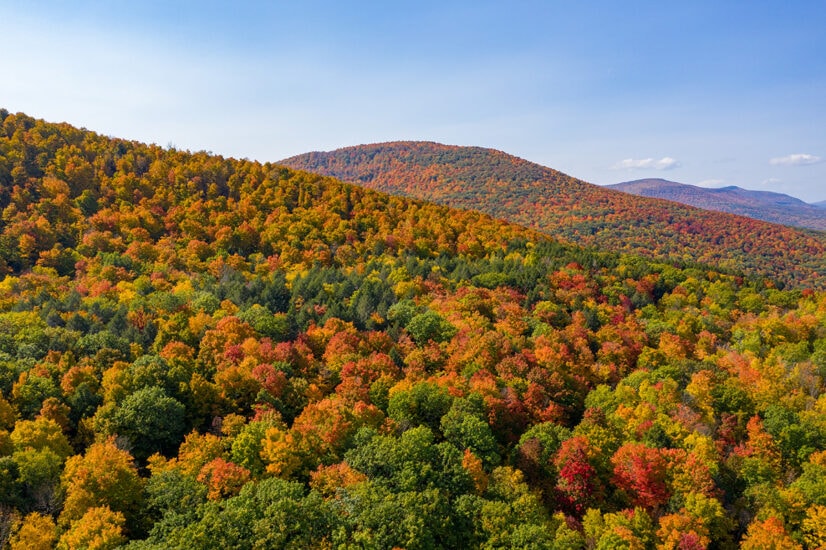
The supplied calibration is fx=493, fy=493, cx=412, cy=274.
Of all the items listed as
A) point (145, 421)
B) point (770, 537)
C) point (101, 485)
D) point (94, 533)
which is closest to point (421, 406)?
point (145, 421)

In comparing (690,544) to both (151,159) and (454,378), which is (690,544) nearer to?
(454,378)

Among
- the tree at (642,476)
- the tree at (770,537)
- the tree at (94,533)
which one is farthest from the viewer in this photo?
the tree at (642,476)

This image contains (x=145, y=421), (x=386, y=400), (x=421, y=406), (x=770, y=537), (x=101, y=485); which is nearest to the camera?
(x=101, y=485)

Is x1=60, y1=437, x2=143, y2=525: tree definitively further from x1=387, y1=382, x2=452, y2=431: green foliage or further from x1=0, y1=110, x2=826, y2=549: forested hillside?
x1=387, y1=382, x2=452, y2=431: green foliage

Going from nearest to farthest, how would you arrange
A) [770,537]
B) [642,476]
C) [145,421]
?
[770,537] < [642,476] < [145,421]

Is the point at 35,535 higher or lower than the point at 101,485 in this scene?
lower

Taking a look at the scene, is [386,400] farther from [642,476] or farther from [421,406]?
[642,476]

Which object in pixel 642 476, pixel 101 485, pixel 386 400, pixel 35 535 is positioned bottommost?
pixel 642 476

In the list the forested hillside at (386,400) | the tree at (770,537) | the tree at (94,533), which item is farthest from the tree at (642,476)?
the tree at (94,533)

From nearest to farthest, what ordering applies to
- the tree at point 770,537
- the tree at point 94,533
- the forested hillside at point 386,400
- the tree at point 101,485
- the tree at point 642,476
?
the tree at point 94,533 → the tree at point 101,485 → the forested hillside at point 386,400 → the tree at point 770,537 → the tree at point 642,476

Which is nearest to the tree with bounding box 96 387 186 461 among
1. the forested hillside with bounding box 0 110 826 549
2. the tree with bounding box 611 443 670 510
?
the forested hillside with bounding box 0 110 826 549

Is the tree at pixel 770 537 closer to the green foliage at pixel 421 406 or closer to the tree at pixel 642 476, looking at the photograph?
the tree at pixel 642 476
